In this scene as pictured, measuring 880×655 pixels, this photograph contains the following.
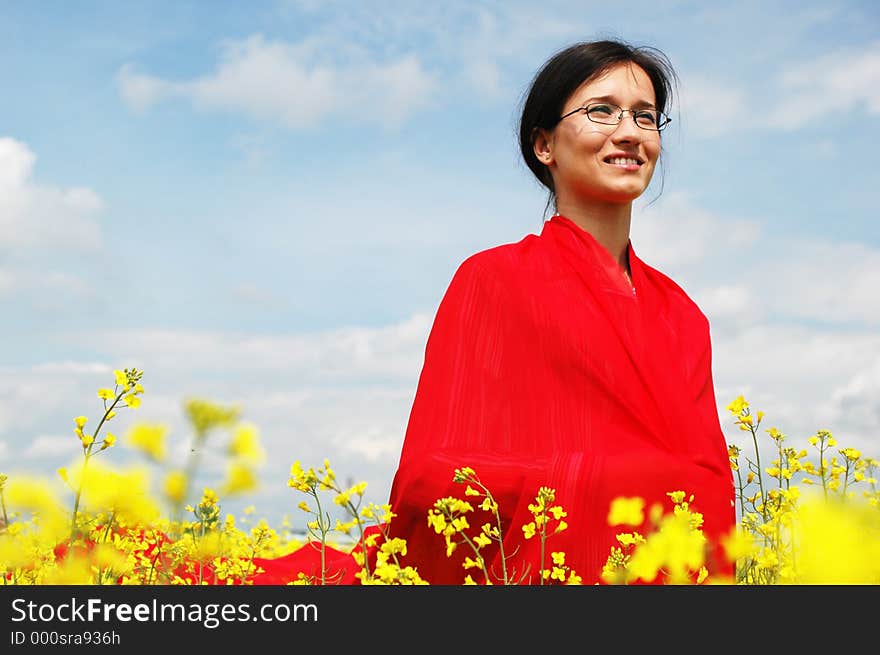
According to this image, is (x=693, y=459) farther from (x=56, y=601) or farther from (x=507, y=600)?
(x=56, y=601)

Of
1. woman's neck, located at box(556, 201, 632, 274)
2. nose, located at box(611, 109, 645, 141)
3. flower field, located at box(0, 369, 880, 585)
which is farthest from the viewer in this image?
woman's neck, located at box(556, 201, 632, 274)

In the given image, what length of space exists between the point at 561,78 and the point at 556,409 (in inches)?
43.7

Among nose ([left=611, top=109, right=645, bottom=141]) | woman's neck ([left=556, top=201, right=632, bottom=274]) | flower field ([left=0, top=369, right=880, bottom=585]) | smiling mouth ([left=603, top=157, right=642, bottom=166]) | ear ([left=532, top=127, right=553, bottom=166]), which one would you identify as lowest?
flower field ([left=0, top=369, right=880, bottom=585])

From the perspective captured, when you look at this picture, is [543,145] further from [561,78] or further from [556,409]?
[556,409]

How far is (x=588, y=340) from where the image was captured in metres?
2.46

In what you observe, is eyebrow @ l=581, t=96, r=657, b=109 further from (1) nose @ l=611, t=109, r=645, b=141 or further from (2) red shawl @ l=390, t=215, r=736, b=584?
(2) red shawl @ l=390, t=215, r=736, b=584

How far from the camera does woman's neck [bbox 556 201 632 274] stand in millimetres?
2785

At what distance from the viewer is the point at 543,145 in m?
2.91

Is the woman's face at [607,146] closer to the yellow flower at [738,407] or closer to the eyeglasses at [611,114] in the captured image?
the eyeglasses at [611,114]

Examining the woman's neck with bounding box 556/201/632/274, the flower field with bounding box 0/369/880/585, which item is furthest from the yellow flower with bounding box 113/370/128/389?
the woman's neck with bounding box 556/201/632/274

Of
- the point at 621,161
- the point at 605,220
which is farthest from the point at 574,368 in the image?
the point at 621,161

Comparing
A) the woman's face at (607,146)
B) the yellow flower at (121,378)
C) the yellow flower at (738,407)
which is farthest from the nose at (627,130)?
the yellow flower at (121,378)

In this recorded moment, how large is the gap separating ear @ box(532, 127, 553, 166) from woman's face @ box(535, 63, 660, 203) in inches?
1.4

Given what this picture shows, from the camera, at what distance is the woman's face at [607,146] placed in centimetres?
269
